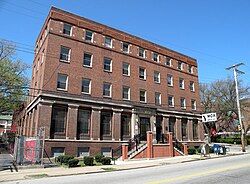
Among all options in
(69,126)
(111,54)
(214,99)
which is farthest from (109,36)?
(214,99)

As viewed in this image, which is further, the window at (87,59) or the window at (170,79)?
the window at (170,79)

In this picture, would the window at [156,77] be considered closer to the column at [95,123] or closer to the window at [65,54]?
the column at [95,123]

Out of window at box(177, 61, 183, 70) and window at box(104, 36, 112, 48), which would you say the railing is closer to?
window at box(177, 61, 183, 70)

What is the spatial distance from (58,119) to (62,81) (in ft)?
13.3

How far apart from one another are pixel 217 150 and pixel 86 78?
17.9m

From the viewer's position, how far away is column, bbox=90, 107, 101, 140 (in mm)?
28578

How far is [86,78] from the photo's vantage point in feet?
97.2

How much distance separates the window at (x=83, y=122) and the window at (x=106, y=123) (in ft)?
5.92

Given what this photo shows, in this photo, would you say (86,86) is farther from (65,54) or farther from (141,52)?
(141,52)

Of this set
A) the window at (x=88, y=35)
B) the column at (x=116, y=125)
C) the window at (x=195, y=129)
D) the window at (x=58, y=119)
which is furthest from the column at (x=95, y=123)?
→ the window at (x=195, y=129)

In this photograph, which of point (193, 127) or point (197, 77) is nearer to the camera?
point (193, 127)

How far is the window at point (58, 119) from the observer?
86.5 feet

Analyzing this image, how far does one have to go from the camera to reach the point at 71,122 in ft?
89.1

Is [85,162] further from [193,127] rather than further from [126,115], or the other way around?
[193,127]
